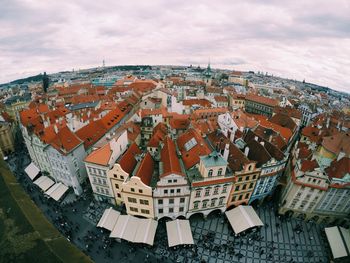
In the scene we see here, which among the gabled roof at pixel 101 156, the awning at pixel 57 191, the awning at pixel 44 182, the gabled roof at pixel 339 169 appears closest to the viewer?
the gabled roof at pixel 339 169

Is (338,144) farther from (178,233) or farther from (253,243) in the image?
(178,233)

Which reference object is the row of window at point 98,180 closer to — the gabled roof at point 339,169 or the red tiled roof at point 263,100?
the gabled roof at point 339,169

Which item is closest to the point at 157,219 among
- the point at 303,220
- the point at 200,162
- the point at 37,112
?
the point at 200,162

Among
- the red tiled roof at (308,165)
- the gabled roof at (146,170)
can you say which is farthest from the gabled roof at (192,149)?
the red tiled roof at (308,165)

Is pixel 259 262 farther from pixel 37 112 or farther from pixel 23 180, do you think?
pixel 37 112

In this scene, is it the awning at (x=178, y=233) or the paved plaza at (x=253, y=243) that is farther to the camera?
the paved plaza at (x=253, y=243)

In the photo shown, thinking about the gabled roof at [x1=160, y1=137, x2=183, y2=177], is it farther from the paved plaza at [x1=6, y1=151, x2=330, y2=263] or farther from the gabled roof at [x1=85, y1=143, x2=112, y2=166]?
the paved plaza at [x1=6, y1=151, x2=330, y2=263]

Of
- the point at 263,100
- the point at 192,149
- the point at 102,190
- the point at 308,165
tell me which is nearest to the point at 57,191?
the point at 102,190
